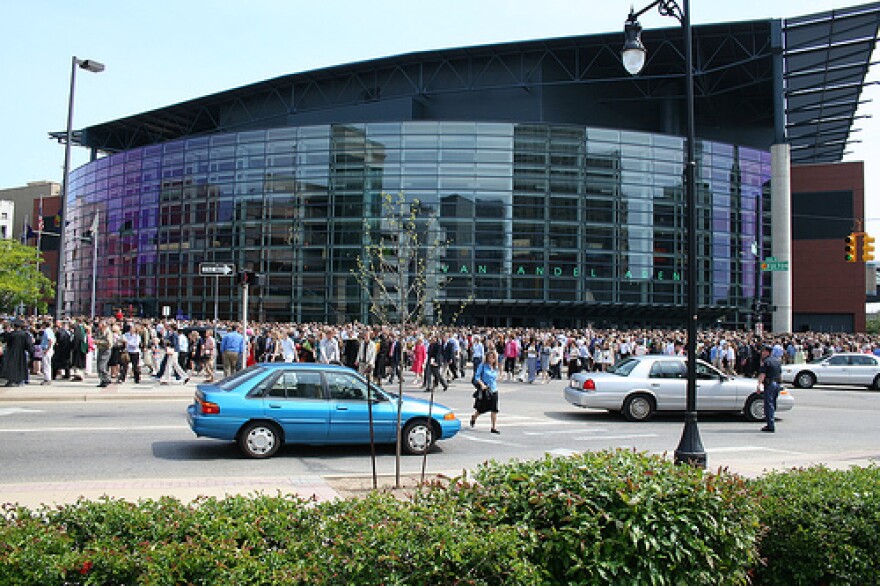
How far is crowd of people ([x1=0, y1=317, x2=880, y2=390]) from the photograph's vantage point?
20.6m

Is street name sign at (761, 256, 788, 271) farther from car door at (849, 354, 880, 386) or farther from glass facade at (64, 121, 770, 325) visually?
car door at (849, 354, 880, 386)

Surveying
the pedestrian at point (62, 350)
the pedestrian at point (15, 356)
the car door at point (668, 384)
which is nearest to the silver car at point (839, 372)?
the car door at point (668, 384)

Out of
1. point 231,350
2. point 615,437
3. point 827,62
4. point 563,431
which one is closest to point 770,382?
point 615,437

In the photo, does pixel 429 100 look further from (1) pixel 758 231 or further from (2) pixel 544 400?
(2) pixel 544 400

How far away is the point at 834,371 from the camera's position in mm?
27672

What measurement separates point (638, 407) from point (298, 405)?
8.87 meters

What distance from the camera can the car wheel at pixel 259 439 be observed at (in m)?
10.5

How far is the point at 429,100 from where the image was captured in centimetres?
5600

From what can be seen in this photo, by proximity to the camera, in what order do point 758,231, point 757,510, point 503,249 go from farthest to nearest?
point 758,231 < point 503,249 < point 757,510

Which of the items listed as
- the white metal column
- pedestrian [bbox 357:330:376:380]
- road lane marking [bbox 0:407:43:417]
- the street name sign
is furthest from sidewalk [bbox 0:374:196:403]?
the white metal column

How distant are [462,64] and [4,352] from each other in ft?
141

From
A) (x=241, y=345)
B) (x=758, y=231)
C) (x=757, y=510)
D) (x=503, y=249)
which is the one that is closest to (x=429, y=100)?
(x=503, y=249)

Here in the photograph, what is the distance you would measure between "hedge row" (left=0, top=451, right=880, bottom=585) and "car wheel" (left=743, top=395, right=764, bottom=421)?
41.7ft

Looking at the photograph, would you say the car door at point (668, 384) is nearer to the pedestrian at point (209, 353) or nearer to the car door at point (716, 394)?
the car door at point (716, 394)
